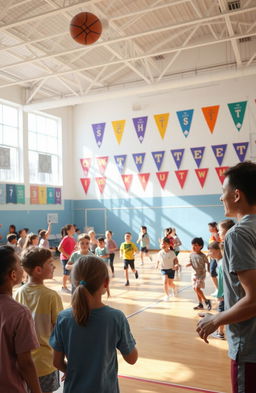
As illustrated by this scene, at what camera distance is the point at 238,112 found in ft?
48.0

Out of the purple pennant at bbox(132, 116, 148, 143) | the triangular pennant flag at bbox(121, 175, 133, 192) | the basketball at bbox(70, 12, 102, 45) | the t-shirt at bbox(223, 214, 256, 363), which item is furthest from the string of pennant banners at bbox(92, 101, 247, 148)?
the t-shirt at bbox(223, 214, 256, 363)

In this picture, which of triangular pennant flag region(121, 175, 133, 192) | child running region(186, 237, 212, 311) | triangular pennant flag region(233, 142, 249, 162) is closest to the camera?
child running region(186, 237, 212, 311)

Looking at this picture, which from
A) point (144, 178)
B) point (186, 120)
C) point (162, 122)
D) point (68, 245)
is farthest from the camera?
point (144, 178)

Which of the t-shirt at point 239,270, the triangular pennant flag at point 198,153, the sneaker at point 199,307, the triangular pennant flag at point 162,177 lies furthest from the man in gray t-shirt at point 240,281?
the triangular pennant flag at point 162,177

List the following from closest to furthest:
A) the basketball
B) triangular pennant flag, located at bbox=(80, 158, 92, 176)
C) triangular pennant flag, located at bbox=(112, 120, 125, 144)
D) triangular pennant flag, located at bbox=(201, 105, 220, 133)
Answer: the basketball < triangular pennant flag, located at bbox=(201, 105, 220, 133) < triangular pennant flag, located at bbox=(112, 120, 125, 144) < triangular pennant flag, located at bbox=(80, 158, 92, 176)

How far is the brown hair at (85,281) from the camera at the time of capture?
1552mm

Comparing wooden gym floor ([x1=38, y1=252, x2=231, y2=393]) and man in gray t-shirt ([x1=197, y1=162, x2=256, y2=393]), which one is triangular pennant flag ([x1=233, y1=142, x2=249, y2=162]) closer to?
wooden gym floor ([x1=38, y1=252, x2=231, y2=393])

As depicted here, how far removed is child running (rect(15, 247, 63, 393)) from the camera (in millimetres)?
2297

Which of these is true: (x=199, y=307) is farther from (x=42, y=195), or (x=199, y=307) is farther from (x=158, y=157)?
(x=42, y=195)

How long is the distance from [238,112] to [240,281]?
46.8 feet

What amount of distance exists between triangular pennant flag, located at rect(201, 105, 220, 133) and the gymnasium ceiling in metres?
1.42

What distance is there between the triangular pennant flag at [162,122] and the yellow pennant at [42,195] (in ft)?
18.5

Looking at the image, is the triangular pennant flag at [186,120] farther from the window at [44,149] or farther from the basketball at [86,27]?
the basketball at [86,27]

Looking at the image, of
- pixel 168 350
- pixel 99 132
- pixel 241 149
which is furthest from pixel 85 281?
pixel 99 132
